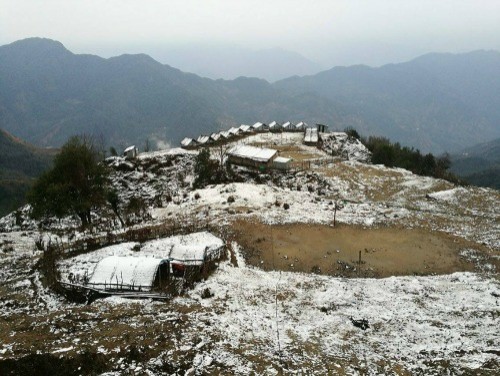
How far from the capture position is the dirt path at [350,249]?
28.7m

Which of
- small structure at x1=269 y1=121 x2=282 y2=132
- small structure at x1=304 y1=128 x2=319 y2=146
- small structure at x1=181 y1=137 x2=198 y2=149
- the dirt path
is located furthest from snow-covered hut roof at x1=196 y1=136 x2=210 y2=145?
the dirt path

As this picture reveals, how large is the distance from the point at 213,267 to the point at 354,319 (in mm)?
10575

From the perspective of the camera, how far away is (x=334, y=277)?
2666 centimetres

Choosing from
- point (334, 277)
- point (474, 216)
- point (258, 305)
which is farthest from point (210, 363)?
point (474, 216)

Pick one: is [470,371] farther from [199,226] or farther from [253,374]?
[199,226]

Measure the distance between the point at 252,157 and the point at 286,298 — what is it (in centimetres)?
4342

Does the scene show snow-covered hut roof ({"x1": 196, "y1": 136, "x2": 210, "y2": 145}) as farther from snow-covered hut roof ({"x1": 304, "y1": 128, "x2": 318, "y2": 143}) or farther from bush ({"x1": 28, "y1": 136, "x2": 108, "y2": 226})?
bush ({"x1": 28, "y1": 136, "x2": 108, "y2": 226})

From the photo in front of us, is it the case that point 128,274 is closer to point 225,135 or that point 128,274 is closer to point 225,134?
point 225,135

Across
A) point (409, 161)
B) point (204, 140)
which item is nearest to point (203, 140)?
point (204, 140)

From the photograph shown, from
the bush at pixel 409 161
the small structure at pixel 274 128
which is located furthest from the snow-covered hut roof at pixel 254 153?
the small structure at pixel 274 128

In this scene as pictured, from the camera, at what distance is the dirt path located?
94.2 ft

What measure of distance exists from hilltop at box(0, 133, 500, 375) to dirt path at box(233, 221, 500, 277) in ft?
0.56

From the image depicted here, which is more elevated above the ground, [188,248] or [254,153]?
[254,153]

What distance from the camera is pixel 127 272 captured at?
22953 millimetres
